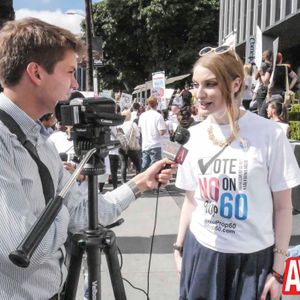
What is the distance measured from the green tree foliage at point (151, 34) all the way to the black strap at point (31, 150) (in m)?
33.0

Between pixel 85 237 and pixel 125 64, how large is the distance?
36.0 meters

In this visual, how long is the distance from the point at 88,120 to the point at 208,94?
0.71 meters

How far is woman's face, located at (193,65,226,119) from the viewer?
2.10m

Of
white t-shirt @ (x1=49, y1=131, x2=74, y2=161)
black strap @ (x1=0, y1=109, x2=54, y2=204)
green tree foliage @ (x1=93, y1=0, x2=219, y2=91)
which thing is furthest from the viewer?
green tree foliage @ (x1=93, y1=0, x2=219, y2=91)

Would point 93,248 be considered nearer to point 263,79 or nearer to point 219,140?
point 219,140

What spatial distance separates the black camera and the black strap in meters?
0.20

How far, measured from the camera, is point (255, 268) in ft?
6.50

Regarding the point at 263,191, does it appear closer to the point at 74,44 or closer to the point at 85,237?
the point at 85,237

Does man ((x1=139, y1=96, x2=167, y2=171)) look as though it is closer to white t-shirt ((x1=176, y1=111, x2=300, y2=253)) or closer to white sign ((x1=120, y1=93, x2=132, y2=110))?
white t-shirt ((x1=176, y1=111, x2=300, y2=253))

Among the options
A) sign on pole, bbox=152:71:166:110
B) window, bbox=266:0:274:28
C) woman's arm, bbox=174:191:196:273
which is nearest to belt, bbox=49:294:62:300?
woman's arm, bbox=174:191:196:273

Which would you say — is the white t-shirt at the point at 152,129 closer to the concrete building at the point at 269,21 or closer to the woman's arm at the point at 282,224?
the woman's arm at the point at 282,224

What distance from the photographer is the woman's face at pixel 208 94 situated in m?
2.10

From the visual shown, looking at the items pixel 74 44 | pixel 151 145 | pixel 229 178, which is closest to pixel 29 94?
pixel 74 44

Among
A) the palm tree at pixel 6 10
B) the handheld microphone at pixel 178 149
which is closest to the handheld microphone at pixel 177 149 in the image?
the handheld microphone at pixel 178 149
